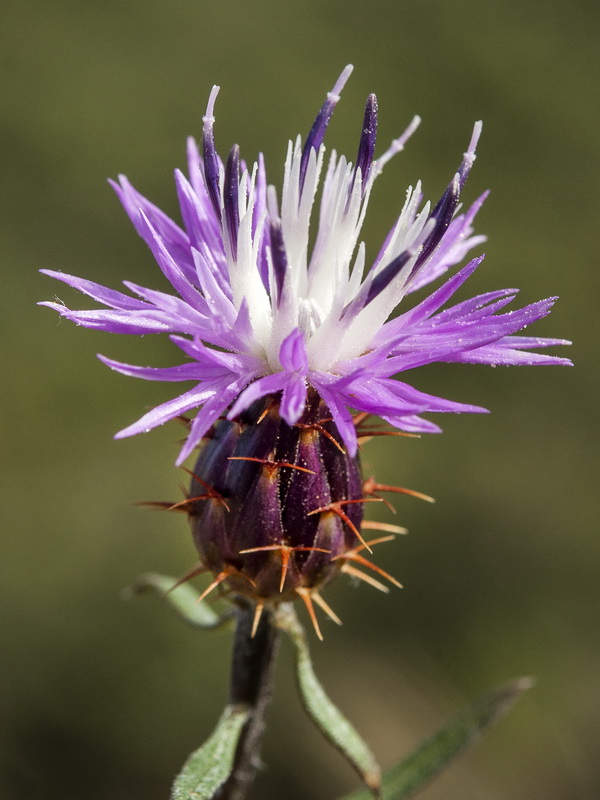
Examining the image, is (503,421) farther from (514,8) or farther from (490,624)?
(514,8)

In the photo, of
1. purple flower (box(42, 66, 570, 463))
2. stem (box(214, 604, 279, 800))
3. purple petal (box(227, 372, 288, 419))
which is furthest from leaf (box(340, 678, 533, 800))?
purple petal (box(227, 372, 288, 419))

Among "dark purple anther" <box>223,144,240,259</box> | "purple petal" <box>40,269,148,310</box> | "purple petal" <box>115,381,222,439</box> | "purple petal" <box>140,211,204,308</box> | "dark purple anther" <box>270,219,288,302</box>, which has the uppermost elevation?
"dark purple anther" <box>223,144,240,259</box>

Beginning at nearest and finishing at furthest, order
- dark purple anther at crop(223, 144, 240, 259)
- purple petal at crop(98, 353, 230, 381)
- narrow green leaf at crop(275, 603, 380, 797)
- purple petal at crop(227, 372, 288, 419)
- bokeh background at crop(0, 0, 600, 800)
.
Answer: purple petal at crop(227, 372, 288, 419)
purple petal at crop(98, 353, 230, 381)
dark purple anther at crop(223, 144, 240, 259)
narrow green leaf at crop(275, 603, 380, 797)
bokeh background at crop(0, 0, 600, 800)

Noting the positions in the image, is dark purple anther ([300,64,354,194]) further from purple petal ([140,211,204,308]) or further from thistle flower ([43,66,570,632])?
purple petal ([140,211,204,308])

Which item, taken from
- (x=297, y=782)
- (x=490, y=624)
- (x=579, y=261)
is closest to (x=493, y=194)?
(x=579, y=261)

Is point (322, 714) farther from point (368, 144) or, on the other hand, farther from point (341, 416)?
point (368, 144)

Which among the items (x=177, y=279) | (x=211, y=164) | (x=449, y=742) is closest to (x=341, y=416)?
(x=177, y=279)

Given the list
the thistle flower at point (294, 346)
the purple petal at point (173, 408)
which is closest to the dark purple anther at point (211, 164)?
the thistle flower at point (294, 346)

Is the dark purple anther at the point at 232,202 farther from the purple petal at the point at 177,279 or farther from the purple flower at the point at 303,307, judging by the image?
the purple petal at the point at 177,279

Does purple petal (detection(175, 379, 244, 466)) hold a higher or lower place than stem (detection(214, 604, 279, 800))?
higher
